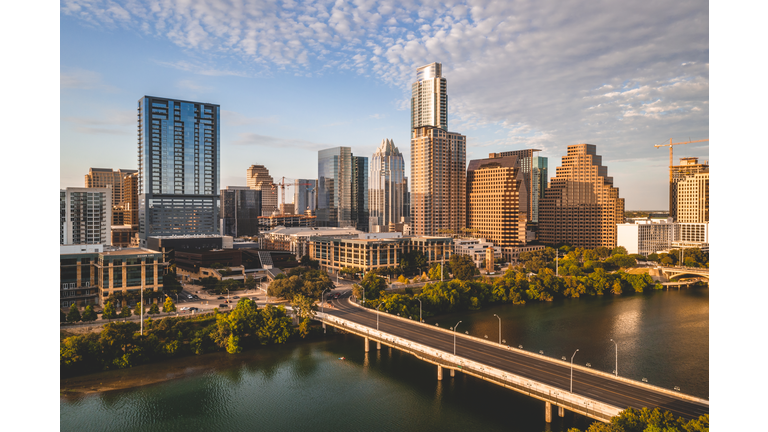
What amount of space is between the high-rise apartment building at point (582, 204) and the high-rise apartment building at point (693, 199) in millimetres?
A: 9318

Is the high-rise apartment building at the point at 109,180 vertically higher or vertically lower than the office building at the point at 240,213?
higher

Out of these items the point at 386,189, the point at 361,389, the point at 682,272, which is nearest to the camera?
the point at 361,389

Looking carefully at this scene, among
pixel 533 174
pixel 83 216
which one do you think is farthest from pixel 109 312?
pixel 533 174

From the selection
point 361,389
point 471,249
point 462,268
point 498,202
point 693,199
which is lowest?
point 361,389

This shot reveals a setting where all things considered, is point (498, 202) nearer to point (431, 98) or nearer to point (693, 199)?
point (431, 98)

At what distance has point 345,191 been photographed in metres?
113

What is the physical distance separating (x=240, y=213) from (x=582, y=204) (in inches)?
2793

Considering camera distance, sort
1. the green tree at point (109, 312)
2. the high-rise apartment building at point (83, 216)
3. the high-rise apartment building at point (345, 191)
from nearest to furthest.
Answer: the green tree at point (109, 312) < the high-rise apartment building at point (83, 216) < the high-rise apartment building at point (345, 191)

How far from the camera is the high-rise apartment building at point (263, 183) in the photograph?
484 ft

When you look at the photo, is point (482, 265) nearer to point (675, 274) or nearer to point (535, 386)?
point (675, 274)

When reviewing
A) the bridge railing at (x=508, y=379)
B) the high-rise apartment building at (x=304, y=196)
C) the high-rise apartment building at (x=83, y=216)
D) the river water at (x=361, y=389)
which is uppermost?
the high-rise apartment building at (x=304, y=196)

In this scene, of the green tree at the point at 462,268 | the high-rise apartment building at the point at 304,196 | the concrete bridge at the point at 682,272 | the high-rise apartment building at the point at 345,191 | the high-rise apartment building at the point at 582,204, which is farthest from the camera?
the high-rise apartment building at the point at 304,196

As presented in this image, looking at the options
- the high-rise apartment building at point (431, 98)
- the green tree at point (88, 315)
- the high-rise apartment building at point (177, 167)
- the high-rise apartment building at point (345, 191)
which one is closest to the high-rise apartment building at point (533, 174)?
the high-rise apartment building at point (431, 98)

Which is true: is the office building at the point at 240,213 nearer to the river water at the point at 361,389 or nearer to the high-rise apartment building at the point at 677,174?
the river water at the point at 361,389
